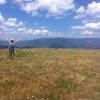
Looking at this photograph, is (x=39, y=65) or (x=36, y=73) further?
(x=39, y=65)

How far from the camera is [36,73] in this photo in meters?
41.2

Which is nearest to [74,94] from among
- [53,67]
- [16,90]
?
[16,90]

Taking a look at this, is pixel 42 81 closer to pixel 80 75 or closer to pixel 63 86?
pixel 63 86

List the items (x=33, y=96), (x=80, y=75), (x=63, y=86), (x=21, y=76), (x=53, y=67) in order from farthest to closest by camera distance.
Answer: (x=53, y=67)
(x=80, y=75)
(x=21, y=76)
(x=63, y=86)
(x=33, y=96)

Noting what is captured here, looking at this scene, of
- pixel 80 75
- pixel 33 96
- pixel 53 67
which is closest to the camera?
pixel 33 96

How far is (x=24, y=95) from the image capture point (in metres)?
32.2

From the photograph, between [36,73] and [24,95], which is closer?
[24,95]

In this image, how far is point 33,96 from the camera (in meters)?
32.0

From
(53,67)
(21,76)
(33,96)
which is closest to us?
(33,96)

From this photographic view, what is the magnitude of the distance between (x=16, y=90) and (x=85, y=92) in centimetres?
849

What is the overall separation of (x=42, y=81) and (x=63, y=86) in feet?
10.4

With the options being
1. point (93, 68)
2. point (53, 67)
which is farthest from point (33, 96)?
point (93, 68)

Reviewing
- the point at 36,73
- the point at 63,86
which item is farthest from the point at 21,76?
the point at 63,86

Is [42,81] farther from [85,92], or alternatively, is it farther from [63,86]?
[85,92]
